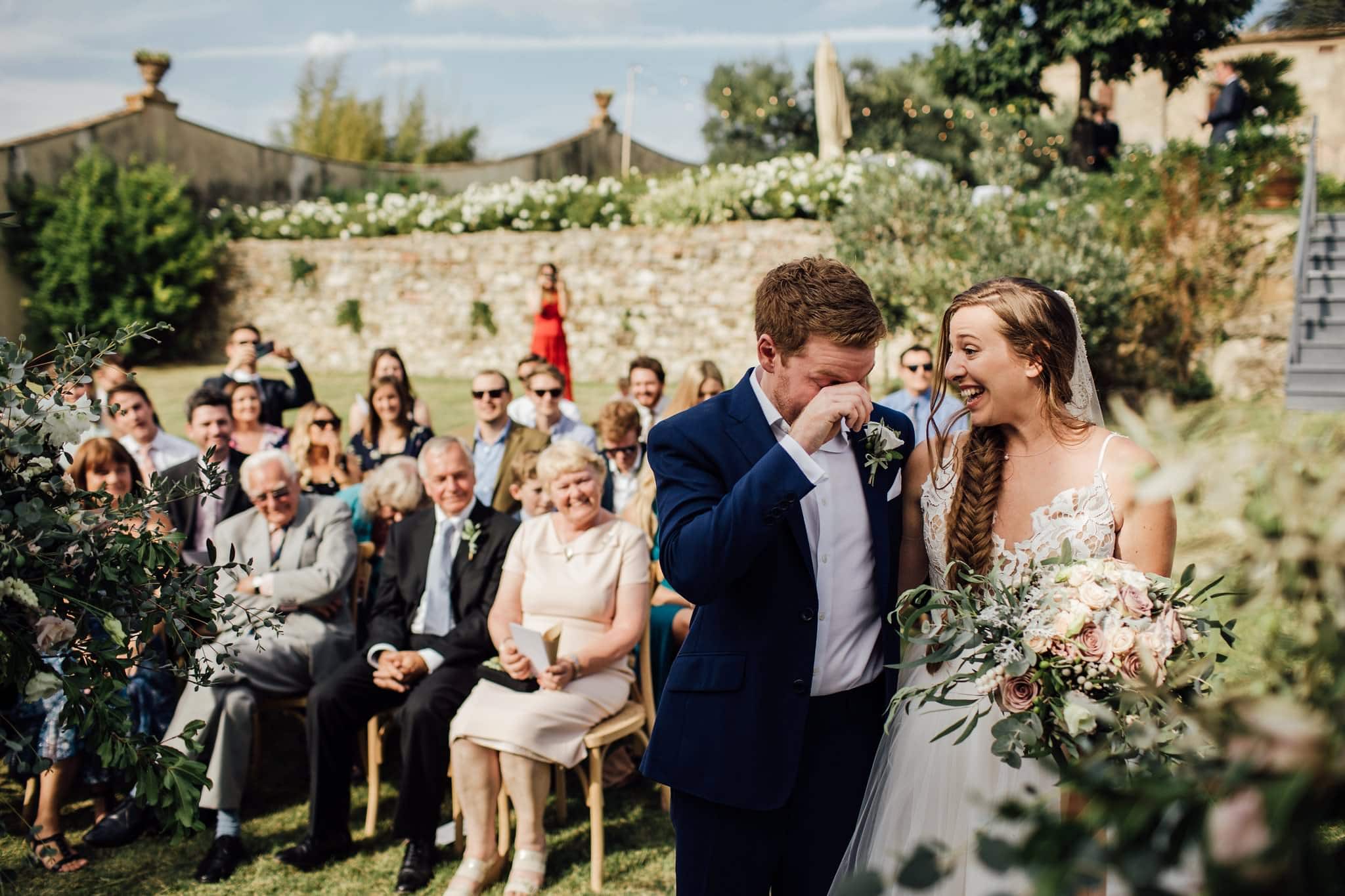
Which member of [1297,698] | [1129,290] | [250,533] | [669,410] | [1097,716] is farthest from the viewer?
[1129,290]

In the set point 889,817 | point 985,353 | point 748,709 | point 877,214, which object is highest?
point 877,214

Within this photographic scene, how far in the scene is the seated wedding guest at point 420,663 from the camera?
450 cm

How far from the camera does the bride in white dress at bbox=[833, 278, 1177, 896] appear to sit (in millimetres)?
2479

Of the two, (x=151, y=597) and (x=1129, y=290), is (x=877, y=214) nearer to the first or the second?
(x=1129, y=290)

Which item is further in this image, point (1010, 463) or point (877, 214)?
point (877, 214)

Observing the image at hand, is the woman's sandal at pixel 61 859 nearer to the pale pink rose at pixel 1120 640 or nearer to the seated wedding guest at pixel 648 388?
the seated wedding guest at pixel 648 388

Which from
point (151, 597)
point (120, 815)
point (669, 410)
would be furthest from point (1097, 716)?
point (669, 410)

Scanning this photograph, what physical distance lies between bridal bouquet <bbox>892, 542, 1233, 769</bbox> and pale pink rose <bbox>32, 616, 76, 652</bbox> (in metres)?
1.68

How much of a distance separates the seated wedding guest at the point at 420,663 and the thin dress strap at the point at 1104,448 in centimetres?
311

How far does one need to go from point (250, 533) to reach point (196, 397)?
4.83ft

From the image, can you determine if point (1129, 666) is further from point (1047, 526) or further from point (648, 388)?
point (648, 388)

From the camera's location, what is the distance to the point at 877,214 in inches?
504

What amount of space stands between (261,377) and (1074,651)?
7.59 m

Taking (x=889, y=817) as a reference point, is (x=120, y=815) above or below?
below
